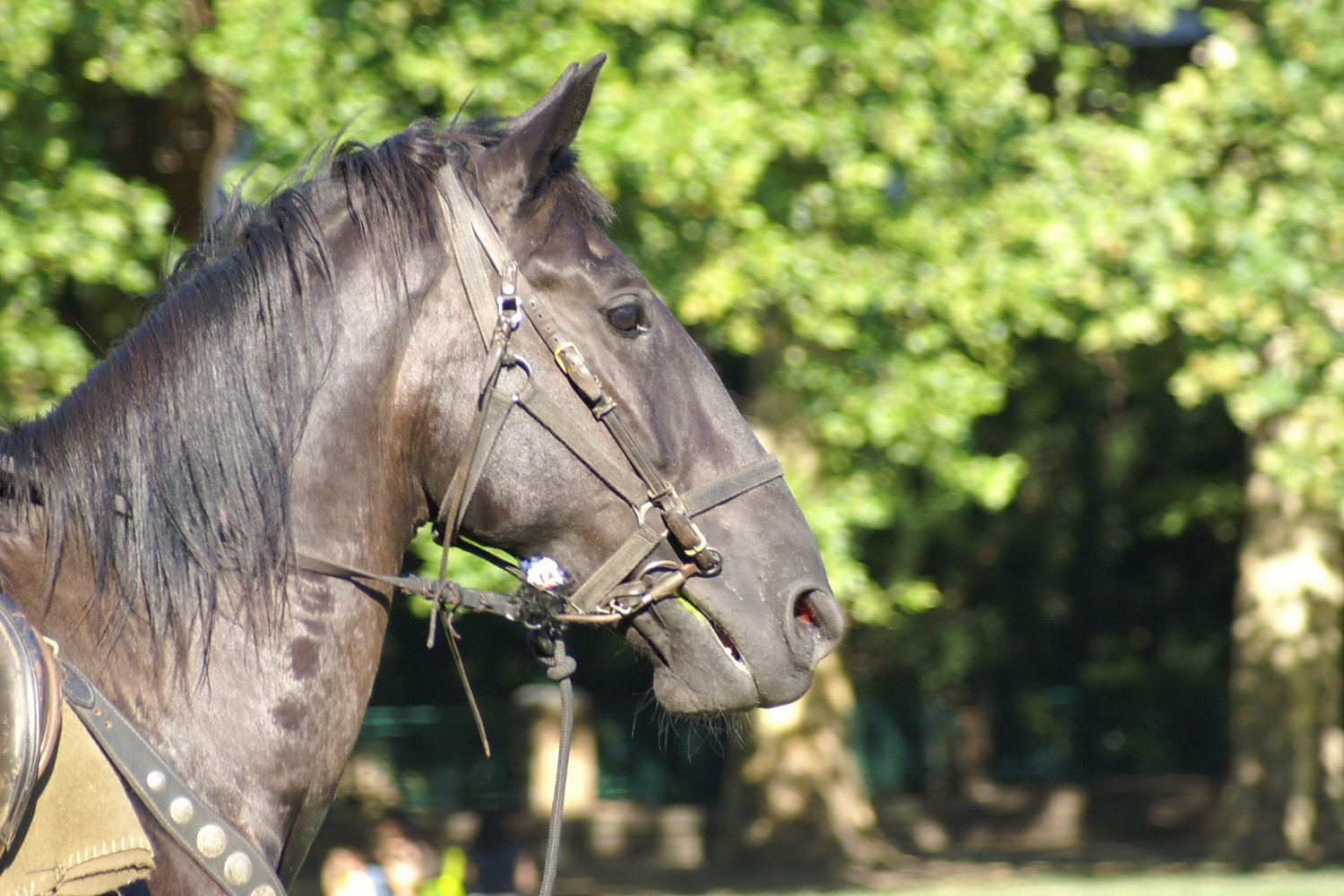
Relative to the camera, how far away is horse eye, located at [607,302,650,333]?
215 centimetres

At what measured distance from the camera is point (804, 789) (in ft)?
40.6

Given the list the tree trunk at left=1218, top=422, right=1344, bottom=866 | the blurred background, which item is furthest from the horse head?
the tree trunk at left=1218, top=422, right=1344, bottom=866

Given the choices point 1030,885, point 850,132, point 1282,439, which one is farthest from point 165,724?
point 1030,885

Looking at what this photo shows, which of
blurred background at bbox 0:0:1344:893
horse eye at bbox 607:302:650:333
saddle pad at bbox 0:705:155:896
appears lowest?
saddle pad at bbox 0:705:155:896

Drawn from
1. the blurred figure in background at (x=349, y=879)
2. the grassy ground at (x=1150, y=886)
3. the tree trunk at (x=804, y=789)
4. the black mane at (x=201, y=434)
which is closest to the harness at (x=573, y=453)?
the black mane at (x=201, y=434)

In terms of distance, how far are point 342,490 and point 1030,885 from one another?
1117 cm

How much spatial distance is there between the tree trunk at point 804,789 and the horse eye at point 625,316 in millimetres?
10145

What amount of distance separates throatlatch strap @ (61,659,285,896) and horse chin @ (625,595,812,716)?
67 centimetres

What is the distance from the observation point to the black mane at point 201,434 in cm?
193

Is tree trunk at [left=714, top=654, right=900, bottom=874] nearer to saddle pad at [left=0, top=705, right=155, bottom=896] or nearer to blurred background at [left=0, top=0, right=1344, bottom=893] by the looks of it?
blurred background at [left=0, top=0, right=1344, bottom=893]

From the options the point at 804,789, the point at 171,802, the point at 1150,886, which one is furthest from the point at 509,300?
the point at 804,789

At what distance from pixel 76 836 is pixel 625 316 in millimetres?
1076

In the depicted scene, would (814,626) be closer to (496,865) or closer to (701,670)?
(701,670)

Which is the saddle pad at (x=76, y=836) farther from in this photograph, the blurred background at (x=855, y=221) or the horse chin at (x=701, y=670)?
the blurred background at (x=855, y=221)
